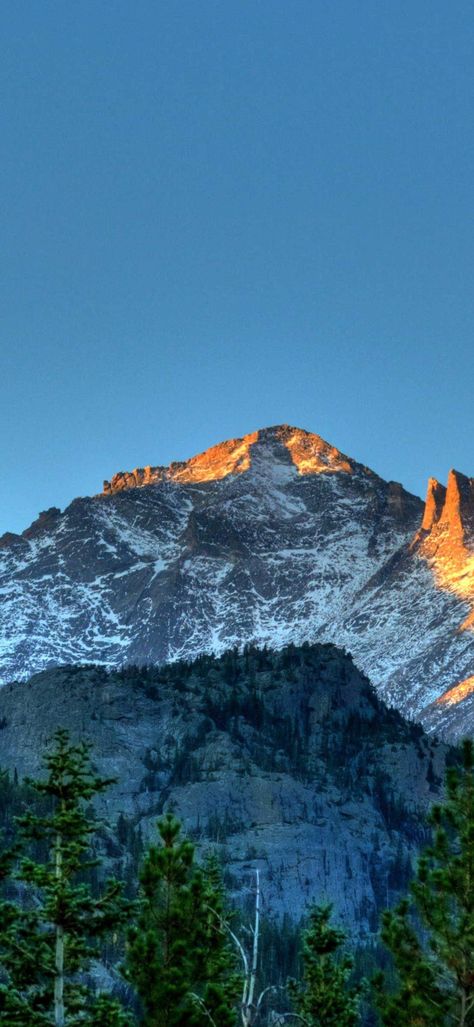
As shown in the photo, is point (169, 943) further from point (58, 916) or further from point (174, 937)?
point (58, 916)

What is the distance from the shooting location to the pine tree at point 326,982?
67938mm

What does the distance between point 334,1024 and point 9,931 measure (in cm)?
2520

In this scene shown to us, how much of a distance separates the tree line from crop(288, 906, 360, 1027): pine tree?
8 cm

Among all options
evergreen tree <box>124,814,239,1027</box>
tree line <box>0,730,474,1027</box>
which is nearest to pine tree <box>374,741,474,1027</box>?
tree line <box>0,730,474,1027</box>

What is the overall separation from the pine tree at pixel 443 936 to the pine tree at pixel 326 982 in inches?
290

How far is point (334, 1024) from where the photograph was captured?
221ft

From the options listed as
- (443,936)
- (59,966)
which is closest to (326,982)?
(443,936)

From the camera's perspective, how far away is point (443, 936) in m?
57.7

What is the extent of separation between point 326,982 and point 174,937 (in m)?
12.4

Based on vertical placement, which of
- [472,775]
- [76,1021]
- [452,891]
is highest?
[472,775]

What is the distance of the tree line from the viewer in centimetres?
4725

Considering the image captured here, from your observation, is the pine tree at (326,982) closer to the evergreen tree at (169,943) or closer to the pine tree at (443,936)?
the evergreen tree at (169,943)

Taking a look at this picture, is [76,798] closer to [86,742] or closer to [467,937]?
[86,742]

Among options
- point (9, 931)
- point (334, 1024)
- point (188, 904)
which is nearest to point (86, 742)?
point (9, 931)
